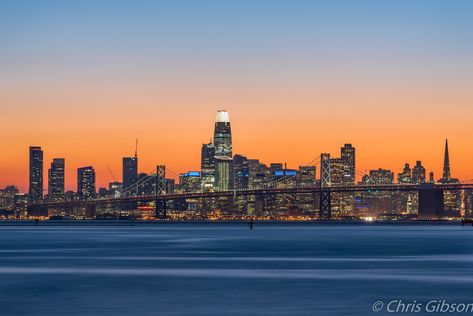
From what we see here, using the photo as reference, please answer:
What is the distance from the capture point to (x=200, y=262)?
6175 centimetres

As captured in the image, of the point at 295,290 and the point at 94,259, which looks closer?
the point at 295,290

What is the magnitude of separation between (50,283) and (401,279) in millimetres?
16565

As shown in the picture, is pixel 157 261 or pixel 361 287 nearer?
pixel 361 287

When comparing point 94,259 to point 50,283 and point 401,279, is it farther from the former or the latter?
point 401,279

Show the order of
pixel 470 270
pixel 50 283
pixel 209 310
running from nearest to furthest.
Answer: pixel 209 310, pixel 50 283, pixel 470 270

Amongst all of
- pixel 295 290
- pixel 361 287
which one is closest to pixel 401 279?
pixel 361 287

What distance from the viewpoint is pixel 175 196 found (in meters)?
199

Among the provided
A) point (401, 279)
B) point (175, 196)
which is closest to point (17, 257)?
point (401, 279)

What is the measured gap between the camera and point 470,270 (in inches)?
2100

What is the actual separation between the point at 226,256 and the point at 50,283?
26259 millimetres

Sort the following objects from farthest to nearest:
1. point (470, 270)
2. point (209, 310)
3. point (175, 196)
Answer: point (175, 196) → point (470, 270) → point (209, 310)

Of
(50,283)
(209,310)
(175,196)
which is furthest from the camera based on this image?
(175,196)

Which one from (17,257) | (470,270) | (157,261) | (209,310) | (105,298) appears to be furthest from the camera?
(17,257)

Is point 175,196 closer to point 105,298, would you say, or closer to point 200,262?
point 200,262
